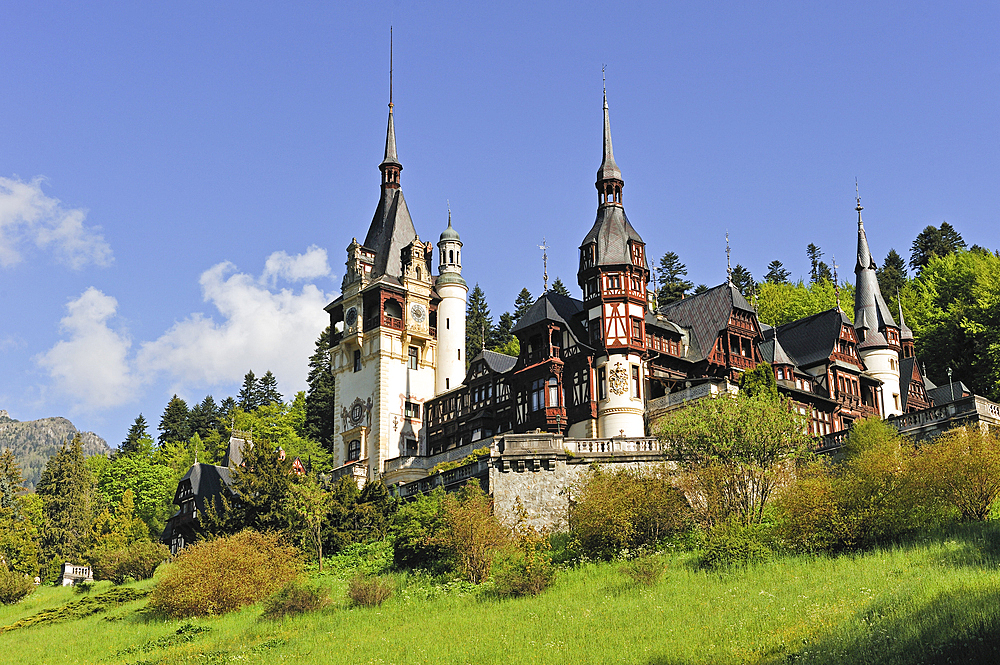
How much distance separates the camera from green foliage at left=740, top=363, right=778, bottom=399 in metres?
51.1

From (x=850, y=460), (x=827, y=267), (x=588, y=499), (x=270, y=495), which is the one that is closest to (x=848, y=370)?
(x=850, y=460)

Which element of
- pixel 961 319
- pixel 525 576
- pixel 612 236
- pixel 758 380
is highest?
pixel 612 236

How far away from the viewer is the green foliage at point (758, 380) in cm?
5112

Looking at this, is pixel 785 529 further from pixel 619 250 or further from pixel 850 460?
pixel 619 250

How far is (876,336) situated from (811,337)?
624 cm

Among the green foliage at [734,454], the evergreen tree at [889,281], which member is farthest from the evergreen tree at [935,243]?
the green foliage at [734,454]

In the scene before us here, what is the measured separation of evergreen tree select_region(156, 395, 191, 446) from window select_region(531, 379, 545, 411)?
57754 mm

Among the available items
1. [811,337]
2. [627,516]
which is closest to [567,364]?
[811,337]

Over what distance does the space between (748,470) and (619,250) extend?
21207 mm

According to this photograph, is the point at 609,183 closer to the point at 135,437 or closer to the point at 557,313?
the point at 557,313

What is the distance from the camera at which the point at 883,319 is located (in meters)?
69.4

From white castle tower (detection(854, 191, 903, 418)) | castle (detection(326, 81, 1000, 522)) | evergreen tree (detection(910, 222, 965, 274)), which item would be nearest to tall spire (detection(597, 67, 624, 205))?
castle (detection(326, 81, 1000, 522))

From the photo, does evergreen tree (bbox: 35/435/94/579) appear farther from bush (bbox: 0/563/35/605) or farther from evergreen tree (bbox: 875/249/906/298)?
evergreen tree (bbox: 875/249/906/298)

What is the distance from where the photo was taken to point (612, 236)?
60031 millimetres
